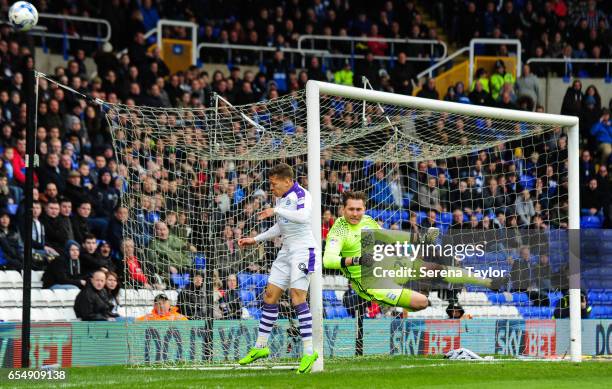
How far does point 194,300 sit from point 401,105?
12.5 ft

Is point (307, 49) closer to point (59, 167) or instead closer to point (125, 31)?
point (125, 31)

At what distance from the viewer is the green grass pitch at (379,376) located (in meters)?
10.8

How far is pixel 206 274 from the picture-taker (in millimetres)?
14969

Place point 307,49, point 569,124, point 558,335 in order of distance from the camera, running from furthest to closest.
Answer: point 307,49 < point 558,335 < point 569,124

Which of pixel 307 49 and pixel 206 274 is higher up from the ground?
pixel 307 49

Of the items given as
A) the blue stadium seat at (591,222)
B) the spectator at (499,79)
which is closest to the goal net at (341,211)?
the blue stadium seat at (591,222)

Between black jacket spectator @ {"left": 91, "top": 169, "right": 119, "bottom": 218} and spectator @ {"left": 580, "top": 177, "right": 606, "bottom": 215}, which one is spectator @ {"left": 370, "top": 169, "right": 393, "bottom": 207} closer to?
black jacket spectator @ {"left": 91, "top": 169, "right": 119, "bottom": 218}

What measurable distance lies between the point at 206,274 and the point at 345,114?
9.31ft

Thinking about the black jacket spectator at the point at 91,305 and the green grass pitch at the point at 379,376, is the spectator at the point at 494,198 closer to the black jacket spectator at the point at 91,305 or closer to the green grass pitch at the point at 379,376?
the green grass pitch at the point at 379,376

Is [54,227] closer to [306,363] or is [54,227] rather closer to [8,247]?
[8,247]

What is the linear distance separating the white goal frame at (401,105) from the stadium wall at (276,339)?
2.18 meters

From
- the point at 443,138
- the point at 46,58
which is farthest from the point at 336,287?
the point at 46,58

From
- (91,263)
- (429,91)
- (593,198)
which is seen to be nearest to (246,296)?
(91,263)

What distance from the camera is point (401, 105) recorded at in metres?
13.6
